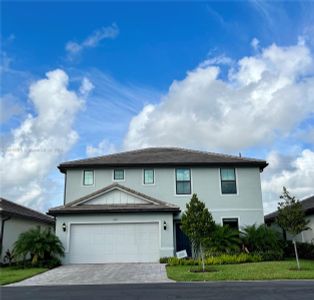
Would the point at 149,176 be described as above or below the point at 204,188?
above

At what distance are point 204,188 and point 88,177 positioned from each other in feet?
23.8

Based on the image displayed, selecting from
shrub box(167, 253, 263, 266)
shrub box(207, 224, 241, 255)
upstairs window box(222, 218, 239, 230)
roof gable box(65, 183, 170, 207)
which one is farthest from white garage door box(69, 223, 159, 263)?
upstairs window box(222, 218, 239, 230)

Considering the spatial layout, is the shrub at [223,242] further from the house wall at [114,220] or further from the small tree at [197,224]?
the small tree at [197,224]

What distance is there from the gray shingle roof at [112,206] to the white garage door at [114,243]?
0.90m

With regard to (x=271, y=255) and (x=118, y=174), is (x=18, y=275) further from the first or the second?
(x=271, y=255)

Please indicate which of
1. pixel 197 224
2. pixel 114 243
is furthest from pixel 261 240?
pixel 114 243

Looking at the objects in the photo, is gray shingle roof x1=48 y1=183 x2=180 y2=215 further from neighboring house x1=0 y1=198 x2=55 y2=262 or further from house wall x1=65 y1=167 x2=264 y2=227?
neighboring house x1=0 y1=198 x2=55 y2=262

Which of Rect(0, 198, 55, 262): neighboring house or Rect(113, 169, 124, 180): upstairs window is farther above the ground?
Rect(113, 169, 124, 180): upstairs window

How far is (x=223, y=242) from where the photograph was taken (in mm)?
18000

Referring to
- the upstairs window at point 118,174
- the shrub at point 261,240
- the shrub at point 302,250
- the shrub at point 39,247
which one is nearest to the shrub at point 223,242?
the shrub at point 261,240

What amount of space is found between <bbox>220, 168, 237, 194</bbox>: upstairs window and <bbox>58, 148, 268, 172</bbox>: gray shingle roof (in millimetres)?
515

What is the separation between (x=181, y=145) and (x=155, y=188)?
6190mm

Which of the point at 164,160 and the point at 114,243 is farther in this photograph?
the point at 164,160

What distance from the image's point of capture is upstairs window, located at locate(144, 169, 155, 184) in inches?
816
